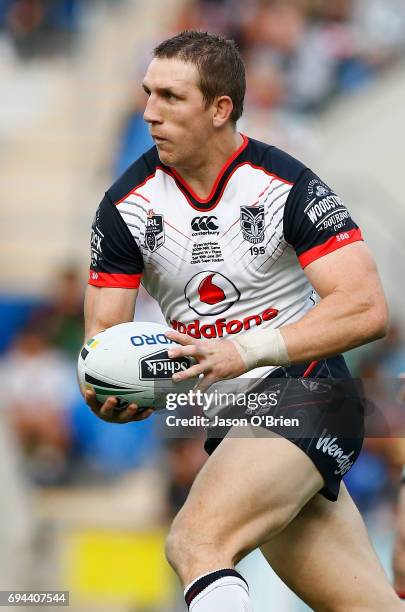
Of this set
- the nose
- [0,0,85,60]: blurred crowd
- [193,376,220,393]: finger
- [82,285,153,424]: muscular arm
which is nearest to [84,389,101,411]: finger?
[82,285,153,424]: muscular arm

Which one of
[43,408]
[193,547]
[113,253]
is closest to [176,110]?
[113,253]

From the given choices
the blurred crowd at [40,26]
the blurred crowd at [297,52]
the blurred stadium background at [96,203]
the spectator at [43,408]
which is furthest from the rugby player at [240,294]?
the blurred crowd at [40,26]

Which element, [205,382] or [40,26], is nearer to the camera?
[205,382]

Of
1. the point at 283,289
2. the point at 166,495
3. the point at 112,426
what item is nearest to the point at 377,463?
the point at 166,495

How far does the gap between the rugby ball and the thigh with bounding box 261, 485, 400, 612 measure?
0.81 m

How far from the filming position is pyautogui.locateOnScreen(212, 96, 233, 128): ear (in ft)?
16.1

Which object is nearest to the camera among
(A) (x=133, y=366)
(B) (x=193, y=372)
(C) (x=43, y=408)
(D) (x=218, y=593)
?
(D) (x=218, y=593)

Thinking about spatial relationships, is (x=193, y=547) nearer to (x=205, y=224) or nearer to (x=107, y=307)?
(x=107, y=307)

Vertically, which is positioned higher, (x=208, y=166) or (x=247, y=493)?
(x=208, y=166)

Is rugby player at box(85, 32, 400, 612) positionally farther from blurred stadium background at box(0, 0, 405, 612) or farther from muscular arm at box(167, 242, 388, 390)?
blurred stadium background at box(0, 0, 405, 612)

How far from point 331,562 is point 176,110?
1.89 metres

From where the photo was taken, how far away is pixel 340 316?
462 cm

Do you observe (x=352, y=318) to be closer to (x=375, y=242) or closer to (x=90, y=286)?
(x=90, y=286)

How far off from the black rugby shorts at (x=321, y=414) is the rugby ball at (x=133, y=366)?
0.36 metres
